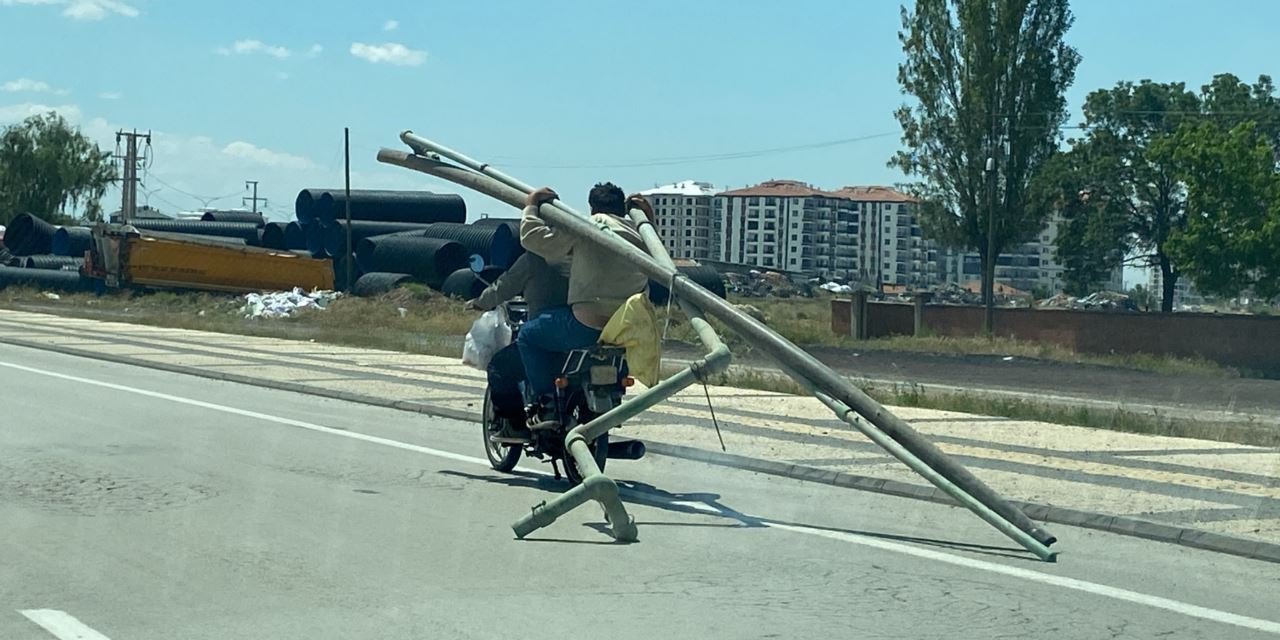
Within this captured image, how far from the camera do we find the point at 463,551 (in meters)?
8.09

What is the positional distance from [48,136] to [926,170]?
196 feet

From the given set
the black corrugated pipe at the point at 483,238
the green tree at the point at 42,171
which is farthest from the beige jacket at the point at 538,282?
the green tree at the point at 42,171

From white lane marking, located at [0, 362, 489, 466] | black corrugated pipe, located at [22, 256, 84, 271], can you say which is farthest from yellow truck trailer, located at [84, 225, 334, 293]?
white lane marking, located at [0, 362, 489, 466]

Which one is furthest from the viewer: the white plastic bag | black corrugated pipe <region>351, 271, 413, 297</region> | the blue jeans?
black corrugated pipe <region>351, 271, 413, 297</region>

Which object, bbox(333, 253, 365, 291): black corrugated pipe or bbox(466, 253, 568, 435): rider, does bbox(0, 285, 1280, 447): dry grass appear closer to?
bbox(333, 253, 365, 291): black corrugated pipe

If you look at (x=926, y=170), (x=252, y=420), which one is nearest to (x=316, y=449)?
(x=252, y=420)

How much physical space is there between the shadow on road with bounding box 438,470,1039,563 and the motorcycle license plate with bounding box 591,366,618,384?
89 centimetres

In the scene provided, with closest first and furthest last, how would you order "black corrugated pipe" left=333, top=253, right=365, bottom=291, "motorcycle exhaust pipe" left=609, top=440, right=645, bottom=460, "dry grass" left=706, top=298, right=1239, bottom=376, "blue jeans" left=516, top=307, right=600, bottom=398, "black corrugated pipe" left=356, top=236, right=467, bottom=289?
"blue jeans" left=516, top=307, right=600, bottom=398, "motorcycle exhaust pipe" left=609, top=440, right=645, bottom=460, "dry grass" left=706, top=298, right=1239, bottom=376, "black corrugated pipe" left=356, top=236, right=467, bottom=289, "black corrugated pipe" left=333, top=253, right=365, bottom=291

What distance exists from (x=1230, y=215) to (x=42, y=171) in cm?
7040

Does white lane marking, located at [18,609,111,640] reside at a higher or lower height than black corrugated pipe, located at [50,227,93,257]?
lower

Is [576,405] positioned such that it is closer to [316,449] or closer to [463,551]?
[463,551]

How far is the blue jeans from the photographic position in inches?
379

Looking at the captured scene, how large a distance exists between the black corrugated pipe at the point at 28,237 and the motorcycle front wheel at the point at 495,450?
60905mm

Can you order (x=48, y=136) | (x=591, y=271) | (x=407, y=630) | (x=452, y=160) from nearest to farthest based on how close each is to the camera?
(x=407, y=630) < (x=591, y=271) < (x=452, y=160) < (x=48, y=136)
